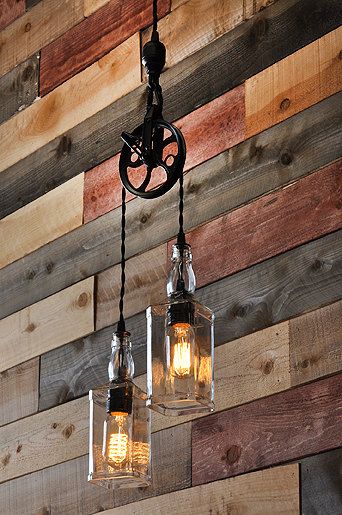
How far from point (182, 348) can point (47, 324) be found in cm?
120

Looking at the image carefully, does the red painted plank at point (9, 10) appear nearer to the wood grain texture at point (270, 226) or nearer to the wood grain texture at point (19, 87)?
the wood grain texture at point (19, 87)

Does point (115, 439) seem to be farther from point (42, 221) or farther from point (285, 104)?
point (42, 221)

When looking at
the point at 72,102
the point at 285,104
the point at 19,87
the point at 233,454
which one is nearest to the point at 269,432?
the point at 233,454

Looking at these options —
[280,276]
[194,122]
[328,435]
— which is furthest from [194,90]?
[328,435]

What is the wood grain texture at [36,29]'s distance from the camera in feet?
11.9

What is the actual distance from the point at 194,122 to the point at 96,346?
0.64 meters

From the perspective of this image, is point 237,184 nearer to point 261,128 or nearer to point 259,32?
point 261,128

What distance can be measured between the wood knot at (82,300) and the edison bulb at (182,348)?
1040 millimetres

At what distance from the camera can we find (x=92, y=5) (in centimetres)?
354

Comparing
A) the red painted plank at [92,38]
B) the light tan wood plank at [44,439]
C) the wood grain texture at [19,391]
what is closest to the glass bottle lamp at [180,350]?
the light tan wood plank at [44,439]

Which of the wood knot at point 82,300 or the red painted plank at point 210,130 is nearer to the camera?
the red painted plank at point 210,130

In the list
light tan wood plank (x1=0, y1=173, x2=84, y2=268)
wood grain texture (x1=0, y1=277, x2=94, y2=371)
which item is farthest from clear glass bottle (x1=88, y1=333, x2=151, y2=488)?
light tan wood plank (x1=0, y1=173, x2=84, y2=268)

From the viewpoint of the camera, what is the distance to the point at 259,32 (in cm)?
292

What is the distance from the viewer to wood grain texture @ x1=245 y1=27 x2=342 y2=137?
2.67 m
